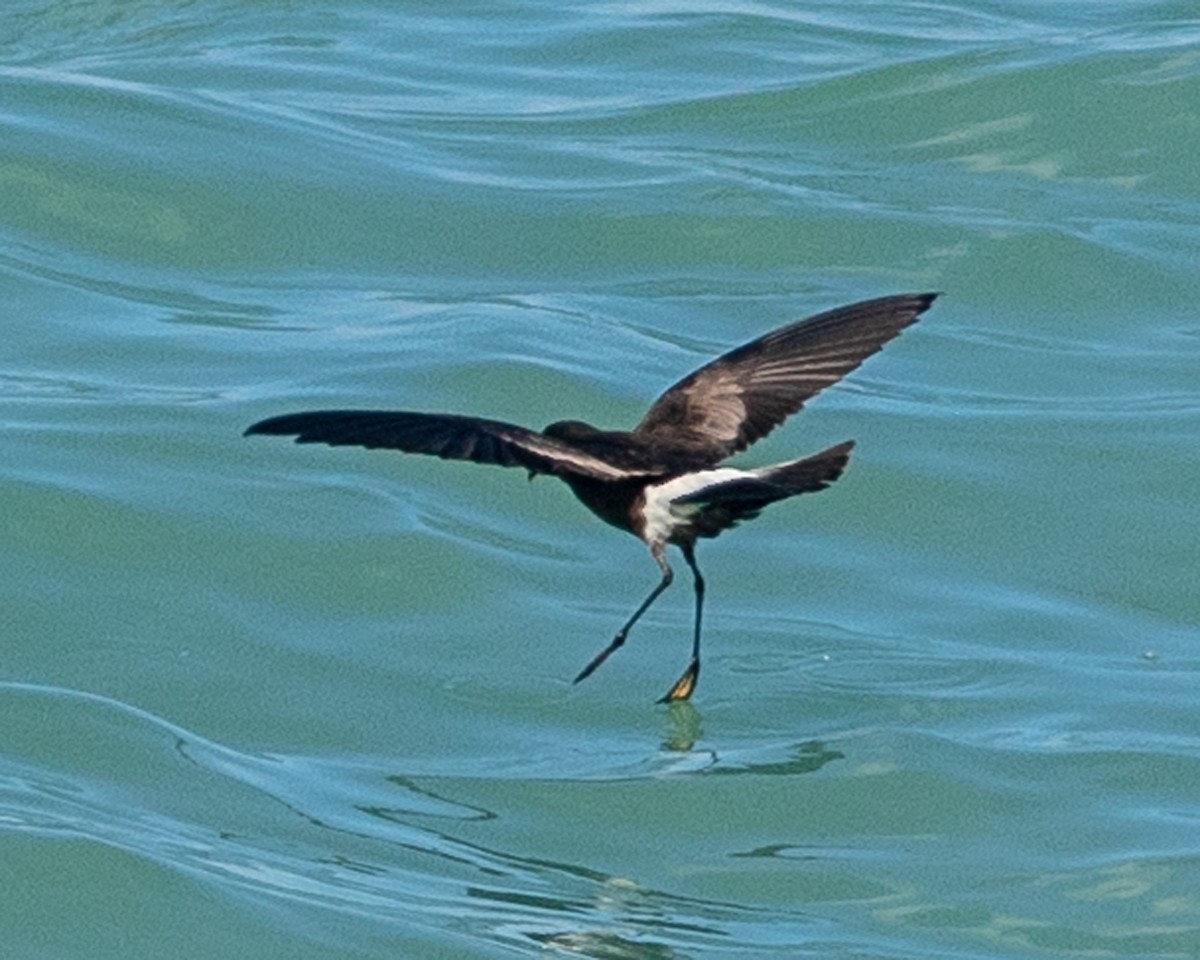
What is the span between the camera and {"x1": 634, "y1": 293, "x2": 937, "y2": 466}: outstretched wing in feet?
23.0

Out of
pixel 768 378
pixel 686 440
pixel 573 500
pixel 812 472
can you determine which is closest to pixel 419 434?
pixel 812 472

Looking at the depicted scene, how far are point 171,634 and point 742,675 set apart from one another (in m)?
1.44

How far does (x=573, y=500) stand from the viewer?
8.55 meters

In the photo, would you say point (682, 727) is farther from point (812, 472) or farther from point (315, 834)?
point (315, 834)

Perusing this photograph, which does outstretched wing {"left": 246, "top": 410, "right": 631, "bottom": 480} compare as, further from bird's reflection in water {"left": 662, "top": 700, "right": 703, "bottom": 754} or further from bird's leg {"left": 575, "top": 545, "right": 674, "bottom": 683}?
bird's reflection in water {"left": 662, "top": 700, "right": 703, "bottom": 754}

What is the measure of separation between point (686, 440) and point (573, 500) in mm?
1588

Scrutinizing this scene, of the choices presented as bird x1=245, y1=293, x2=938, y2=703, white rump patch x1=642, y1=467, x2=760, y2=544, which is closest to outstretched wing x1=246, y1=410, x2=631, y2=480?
bird x1=245, y1=293, x2=938, y2=703

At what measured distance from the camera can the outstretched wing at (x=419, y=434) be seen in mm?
5598

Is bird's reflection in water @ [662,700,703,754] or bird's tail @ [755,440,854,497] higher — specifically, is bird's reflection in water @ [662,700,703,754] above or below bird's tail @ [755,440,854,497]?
below

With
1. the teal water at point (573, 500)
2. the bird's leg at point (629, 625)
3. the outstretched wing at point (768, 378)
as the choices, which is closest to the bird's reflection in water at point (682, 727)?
the teal water at point (573, 500)

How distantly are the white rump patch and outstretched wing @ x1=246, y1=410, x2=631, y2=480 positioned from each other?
62cm

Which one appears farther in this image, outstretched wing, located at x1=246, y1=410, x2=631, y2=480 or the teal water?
the teal water

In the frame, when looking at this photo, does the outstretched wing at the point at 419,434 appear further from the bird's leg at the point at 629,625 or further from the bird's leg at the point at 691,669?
the bird's leg at the point at 691,669

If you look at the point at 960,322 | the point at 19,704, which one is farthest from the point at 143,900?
the point at 960,322
